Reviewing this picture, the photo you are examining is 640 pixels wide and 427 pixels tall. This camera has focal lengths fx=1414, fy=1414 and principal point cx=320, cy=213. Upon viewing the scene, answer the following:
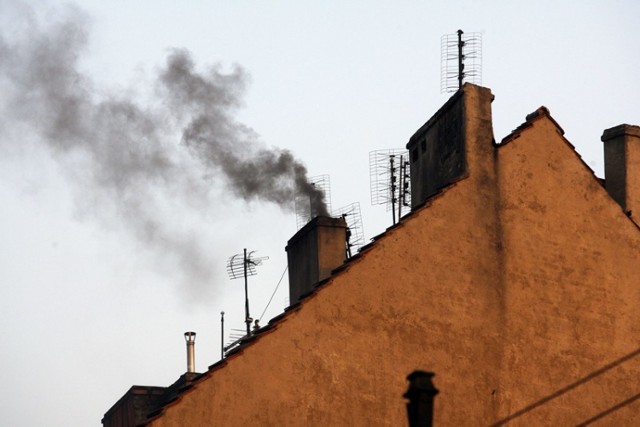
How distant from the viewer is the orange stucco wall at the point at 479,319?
67.9ft

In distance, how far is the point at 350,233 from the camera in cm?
3428

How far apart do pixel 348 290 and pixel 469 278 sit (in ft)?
7.59

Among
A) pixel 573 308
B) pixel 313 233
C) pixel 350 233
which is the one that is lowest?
pixel 573 308

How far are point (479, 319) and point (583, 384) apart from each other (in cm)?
219

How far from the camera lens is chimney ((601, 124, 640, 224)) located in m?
25.9

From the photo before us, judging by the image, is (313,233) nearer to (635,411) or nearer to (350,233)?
(635,411)

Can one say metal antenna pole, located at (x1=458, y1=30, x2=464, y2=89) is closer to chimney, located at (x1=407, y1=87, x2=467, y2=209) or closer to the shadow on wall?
chimney, located at (x1=407, y1=87, x2=467, y2=209)

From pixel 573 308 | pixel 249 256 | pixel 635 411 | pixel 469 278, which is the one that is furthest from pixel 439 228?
pixel 249 256

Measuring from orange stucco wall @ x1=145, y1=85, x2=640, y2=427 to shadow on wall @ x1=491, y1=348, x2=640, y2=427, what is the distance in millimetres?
25

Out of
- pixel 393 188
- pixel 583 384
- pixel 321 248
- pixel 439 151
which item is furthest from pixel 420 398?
pixel 393 188

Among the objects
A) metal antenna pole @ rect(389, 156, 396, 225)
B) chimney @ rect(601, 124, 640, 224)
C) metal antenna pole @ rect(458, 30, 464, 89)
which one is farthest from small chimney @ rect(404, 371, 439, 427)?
metal antenna pole @ rect(389, 156, 396, 225)

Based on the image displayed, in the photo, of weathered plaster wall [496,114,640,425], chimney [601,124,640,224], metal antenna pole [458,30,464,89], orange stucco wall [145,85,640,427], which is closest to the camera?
orange stucco wall [145,85,640,427]

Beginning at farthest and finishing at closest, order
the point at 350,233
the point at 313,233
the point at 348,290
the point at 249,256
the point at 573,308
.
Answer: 1. the point at 249,256
2. the point at 350,233
3. the point at 313,233
4. the point at 573,308
5. the point at 348,290

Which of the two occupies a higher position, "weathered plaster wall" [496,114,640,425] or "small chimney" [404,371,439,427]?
"weathered plaster wall" [496,114,640,425]
